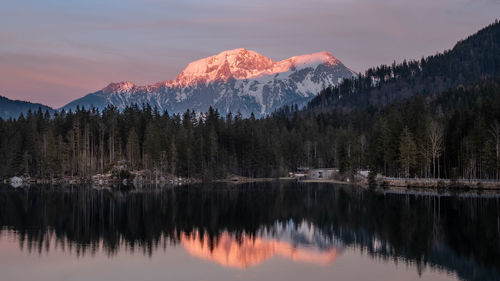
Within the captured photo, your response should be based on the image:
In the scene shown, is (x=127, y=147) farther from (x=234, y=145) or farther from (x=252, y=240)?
(x=252, y=240)

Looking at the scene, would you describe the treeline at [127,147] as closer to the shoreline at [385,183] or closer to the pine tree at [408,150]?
the shoreline at [385,183]

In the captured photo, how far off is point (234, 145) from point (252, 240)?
12141 centimetres

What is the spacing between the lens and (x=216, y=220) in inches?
2670

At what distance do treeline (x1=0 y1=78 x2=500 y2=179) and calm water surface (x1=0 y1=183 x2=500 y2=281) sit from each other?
2747cm

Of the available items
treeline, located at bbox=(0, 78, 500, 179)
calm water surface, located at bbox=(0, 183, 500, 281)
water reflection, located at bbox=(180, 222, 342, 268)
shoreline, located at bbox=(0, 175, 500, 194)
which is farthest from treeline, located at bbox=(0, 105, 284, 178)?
water reflection, located at bbox=(180, 222, 342, 268)

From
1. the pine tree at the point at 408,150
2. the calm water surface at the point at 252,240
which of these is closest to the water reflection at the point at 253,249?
the calm water surface at the point at 252,240

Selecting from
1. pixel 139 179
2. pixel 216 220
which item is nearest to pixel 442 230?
pixel 216 220

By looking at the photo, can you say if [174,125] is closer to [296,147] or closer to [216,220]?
[296,147]

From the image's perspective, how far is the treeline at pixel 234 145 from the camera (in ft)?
372

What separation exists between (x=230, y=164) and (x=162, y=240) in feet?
381

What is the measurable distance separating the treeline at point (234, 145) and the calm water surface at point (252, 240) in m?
27.5

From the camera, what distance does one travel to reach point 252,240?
177ft

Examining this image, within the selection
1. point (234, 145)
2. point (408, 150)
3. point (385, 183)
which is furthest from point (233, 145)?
point (408, 150)

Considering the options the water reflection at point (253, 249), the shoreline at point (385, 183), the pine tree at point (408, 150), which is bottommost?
the water reflection at point (253, 249)
